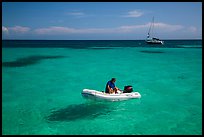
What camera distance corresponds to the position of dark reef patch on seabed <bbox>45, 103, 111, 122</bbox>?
34.1ft

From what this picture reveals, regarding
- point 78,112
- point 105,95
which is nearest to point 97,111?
point 78,112

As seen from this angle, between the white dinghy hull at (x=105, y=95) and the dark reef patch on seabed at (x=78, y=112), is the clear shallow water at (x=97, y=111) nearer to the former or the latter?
the dark reef patch on seabed at (x=78, y=112)

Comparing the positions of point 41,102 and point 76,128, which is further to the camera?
point 41,102

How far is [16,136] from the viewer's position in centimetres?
886

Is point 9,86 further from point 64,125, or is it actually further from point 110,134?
point 110,134

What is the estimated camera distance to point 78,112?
11094 millimetres

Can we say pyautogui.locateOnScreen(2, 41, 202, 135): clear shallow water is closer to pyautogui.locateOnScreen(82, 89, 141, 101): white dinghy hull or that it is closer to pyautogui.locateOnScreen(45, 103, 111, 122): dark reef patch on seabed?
pyautogui.locateOnScreen(45, 103, 111, 122): dark reef patch on seabed

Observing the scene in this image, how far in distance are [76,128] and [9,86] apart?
1012cm

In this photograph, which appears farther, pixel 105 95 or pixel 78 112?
pixel 105 95

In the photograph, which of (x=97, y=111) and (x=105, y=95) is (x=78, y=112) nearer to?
(x=97, y=111)

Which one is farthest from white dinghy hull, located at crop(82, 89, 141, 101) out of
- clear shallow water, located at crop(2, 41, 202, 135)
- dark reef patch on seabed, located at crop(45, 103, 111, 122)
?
dark reef patch on seabed, located at crop(45, 103, 111, 122)

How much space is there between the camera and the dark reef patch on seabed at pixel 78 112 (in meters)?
10.4

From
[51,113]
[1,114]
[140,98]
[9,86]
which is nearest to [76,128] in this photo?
[51,113]

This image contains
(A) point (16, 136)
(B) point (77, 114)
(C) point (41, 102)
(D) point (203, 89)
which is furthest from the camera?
(D) point (203, 89)
